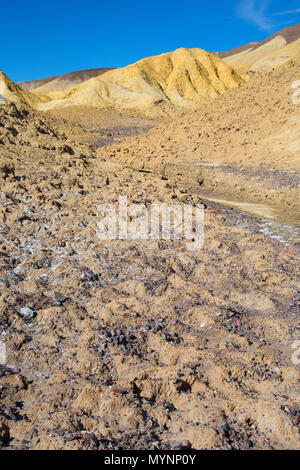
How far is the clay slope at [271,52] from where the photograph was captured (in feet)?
156

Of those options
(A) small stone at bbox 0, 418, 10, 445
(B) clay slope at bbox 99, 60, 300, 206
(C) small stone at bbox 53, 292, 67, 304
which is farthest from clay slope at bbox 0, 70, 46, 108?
(A) small stone at bbox 0, 418, 10, 445

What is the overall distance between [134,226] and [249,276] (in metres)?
2.15

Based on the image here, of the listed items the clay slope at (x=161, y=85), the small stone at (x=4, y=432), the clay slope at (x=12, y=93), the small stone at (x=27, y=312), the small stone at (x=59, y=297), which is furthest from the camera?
the clay slope at (x=161, y=85)

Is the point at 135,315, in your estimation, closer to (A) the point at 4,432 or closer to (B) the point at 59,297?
(B) the point at 59,297

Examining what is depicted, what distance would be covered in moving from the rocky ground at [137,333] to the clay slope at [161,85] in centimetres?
2878

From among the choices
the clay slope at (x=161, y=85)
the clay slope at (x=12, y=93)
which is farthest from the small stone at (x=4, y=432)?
the clay slope at (x=161, y=85)

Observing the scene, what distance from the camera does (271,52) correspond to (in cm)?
6188

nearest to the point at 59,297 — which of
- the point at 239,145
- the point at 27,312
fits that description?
the point at 27,312

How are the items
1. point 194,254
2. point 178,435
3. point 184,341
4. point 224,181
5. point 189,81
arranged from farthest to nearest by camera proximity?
point 189,81
point 224,181
point 194,254
point 184,341
point 178,435

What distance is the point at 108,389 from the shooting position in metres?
3.15

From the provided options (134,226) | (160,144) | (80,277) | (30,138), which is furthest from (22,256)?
(160,144)

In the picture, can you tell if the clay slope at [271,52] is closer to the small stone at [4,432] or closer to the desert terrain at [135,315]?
the desert terrain at [135,315]

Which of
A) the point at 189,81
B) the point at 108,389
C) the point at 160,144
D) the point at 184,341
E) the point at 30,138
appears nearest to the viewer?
the point at 108,389
